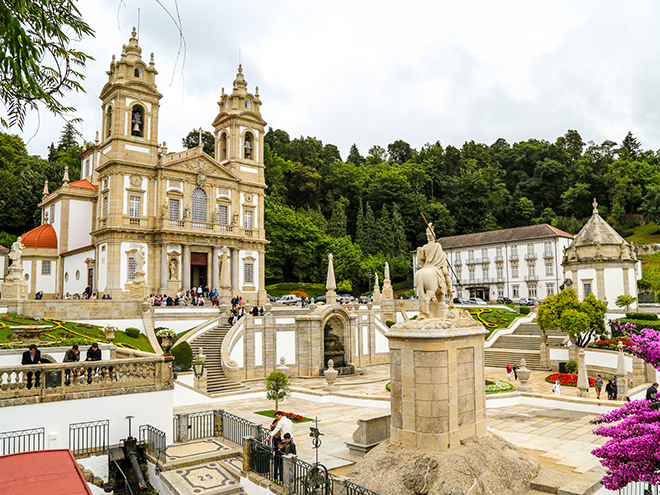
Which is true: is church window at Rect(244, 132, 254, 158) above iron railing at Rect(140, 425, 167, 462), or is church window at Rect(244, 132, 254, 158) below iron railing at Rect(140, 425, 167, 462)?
above

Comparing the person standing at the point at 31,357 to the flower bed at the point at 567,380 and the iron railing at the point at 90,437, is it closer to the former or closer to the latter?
the iron railing at the point at 90,437

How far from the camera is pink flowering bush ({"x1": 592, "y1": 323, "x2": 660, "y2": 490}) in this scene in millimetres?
7051

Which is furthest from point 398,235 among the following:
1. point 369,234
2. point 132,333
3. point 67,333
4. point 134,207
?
point 67,333

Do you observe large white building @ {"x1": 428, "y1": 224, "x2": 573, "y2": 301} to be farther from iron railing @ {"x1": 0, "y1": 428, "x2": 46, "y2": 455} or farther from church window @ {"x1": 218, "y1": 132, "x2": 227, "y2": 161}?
iron railing @ {"x1": 0, "y1": 428, "x2": 46, "y2": 455}

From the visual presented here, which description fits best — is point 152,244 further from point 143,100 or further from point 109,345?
point 109,345

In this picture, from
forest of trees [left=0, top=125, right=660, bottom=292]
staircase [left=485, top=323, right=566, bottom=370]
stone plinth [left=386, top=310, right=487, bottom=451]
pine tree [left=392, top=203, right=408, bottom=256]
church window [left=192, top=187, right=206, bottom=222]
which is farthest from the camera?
pine tree [left=392, top=203, right=408, bottom=256]

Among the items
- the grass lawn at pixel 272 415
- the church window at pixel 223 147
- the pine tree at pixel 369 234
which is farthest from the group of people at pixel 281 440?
the pine tree at pixel 369 234

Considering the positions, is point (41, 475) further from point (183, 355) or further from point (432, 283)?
point (183, 355)

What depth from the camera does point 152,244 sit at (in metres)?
37.3

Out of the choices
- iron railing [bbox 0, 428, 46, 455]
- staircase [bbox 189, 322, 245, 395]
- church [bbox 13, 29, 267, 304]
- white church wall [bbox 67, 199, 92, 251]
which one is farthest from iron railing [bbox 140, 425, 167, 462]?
white church wall [bbox 67, 199, 92, 251]

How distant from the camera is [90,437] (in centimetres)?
1201

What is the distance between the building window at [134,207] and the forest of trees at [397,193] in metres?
22.0

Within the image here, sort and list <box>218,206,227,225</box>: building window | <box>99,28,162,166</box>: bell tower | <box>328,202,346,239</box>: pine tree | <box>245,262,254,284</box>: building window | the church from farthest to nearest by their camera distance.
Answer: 1. <box>328,202,346,239</box>: pine tree
2. <box>245,262,254,284</box>: building window
3. <box>218,206,227,225</box>: building window
4. <box>99,28,162,166</box>: bell tower
5. the church

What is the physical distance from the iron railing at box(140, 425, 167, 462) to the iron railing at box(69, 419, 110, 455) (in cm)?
87
